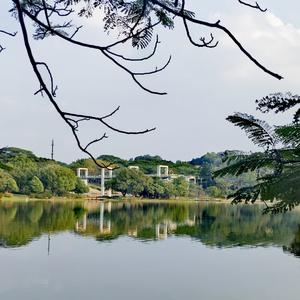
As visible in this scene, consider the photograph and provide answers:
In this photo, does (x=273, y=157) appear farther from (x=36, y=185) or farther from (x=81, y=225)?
(x=36, y=185)

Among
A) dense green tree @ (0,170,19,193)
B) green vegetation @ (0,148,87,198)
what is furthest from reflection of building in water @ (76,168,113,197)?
dense green tree @ (0,170,19,193)

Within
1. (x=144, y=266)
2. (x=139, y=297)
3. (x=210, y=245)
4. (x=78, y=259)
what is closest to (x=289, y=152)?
(x=139, y=297)

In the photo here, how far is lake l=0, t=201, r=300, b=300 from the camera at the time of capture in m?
9.98

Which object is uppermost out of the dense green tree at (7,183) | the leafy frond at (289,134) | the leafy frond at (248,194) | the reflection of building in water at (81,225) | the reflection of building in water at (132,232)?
the dense green tree at (7,183)

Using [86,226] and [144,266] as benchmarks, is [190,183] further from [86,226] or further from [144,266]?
[144,266]

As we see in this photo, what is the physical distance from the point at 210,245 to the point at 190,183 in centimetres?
2626

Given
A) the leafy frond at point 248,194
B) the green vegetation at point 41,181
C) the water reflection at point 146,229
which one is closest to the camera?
the leafy frond at point 248,194

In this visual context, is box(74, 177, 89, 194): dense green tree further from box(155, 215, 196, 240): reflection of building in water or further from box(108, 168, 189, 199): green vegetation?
box(155, 215, 196, 240): reflection of building in water

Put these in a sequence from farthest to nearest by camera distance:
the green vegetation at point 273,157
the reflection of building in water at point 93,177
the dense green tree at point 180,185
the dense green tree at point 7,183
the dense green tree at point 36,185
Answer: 1. the reflection of building in water at point 93,177
2. the dense green tree at point 180,185
3. the dense green tree at point 36,185
4. the dense green tree at point 7,183
5. the green vegetation at point 273,157

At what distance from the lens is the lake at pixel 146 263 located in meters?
9.98

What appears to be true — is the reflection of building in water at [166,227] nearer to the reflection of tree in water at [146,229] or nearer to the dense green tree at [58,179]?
the reflection of tree in water at [146,229]

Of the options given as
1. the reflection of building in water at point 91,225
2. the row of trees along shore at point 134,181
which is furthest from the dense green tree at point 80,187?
the reflection of building in water at point 91,225

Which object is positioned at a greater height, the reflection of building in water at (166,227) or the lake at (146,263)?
the reflection of building in water at (166,227)

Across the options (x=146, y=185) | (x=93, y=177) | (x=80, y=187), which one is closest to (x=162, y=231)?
(x=146, y=185)
